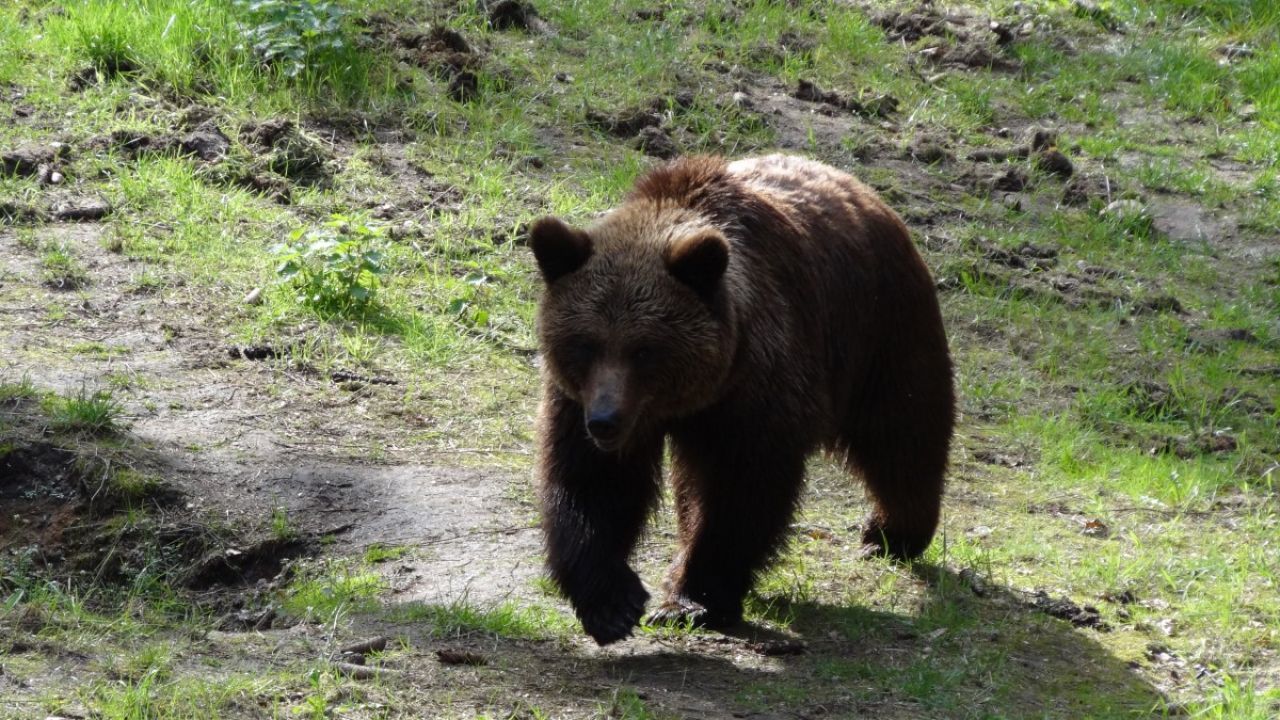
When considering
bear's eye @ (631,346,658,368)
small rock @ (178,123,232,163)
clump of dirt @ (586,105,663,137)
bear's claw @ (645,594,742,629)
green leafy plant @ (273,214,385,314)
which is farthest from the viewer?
clump of dirt @ (586,105,663,137)

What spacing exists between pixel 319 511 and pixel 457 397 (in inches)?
56.5

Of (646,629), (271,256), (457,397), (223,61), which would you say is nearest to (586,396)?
(646,629)

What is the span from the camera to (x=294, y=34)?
963 centimetres

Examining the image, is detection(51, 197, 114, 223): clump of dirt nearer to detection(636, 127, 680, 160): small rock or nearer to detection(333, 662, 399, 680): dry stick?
detection(636, 127, 680, 160): small rock

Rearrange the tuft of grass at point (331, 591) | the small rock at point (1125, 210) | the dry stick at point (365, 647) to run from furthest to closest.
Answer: the small rock at point (1125, 210) < the tuft of grass at point (331, 591) < the dry stick at point (365, 647)

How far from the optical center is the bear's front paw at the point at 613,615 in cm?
510

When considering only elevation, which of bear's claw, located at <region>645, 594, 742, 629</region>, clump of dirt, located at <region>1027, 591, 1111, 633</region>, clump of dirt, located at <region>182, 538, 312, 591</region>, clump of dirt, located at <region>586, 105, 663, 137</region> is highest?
clump of dirt, located at <region>586, 105, 663, 137</region>

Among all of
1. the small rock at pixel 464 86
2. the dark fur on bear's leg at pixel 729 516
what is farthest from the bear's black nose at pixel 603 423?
the small rock at pixel 464 86

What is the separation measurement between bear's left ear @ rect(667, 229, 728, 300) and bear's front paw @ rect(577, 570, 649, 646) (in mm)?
1043

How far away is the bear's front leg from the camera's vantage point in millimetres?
5133

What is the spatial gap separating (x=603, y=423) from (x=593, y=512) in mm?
515

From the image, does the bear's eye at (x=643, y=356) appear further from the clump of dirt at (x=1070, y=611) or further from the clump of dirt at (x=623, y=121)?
the clump of dirt at (x=623, y=121)

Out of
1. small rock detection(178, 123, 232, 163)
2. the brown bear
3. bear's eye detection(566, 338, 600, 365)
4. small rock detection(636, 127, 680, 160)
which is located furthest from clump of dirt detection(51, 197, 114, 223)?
bear's eye detection(566, 338, 600, 365)

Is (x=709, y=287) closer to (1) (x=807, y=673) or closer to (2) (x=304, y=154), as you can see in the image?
(1) (x=807, y=673)
